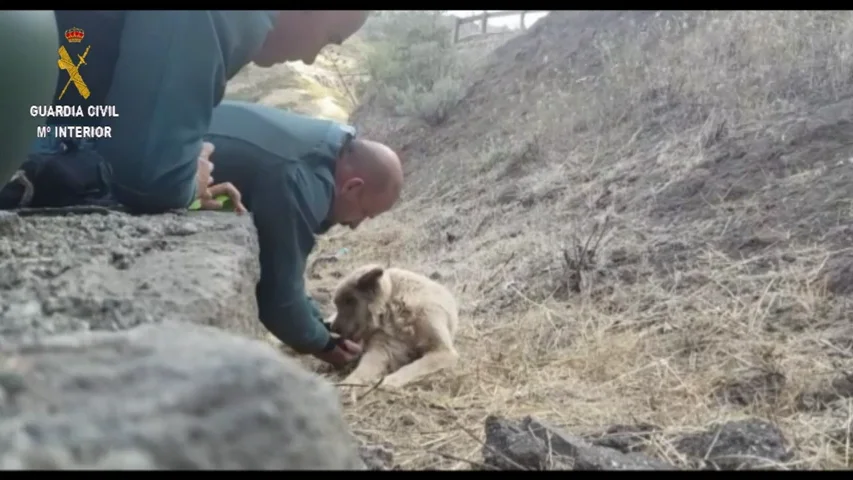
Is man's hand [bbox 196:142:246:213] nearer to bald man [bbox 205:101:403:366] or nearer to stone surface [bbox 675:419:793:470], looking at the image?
bald man [bbox 205:101:403:366]

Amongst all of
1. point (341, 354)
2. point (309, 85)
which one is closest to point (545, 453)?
point (341, 354)

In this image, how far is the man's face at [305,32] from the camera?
1259 mm

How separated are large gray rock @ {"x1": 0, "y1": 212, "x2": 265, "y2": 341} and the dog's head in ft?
3.26

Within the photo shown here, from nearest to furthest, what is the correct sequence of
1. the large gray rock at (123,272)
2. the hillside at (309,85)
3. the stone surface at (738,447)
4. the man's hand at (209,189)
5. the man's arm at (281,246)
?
the large gray rock at (123,272) → the stone surface at (738,447) → the man's hand at (209,189) → the hillside at (309,85) → the man's arm at (281,246)

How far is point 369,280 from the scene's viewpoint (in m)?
2.69

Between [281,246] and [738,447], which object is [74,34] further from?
[738,447]

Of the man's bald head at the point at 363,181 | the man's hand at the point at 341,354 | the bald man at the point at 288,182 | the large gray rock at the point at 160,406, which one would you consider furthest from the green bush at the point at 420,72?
the large gray rock at the point at 160,406

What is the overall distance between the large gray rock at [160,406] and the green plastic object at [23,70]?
24.0 inches

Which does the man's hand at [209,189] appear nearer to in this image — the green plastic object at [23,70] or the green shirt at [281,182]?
the green shirt at [281,182]

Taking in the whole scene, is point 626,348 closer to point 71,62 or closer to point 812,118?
point 71,62

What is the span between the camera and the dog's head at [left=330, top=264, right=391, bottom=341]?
8.75 feet

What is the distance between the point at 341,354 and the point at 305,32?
1.32 metres

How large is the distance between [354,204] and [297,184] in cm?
22

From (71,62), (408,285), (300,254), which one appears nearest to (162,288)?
(71,62)
